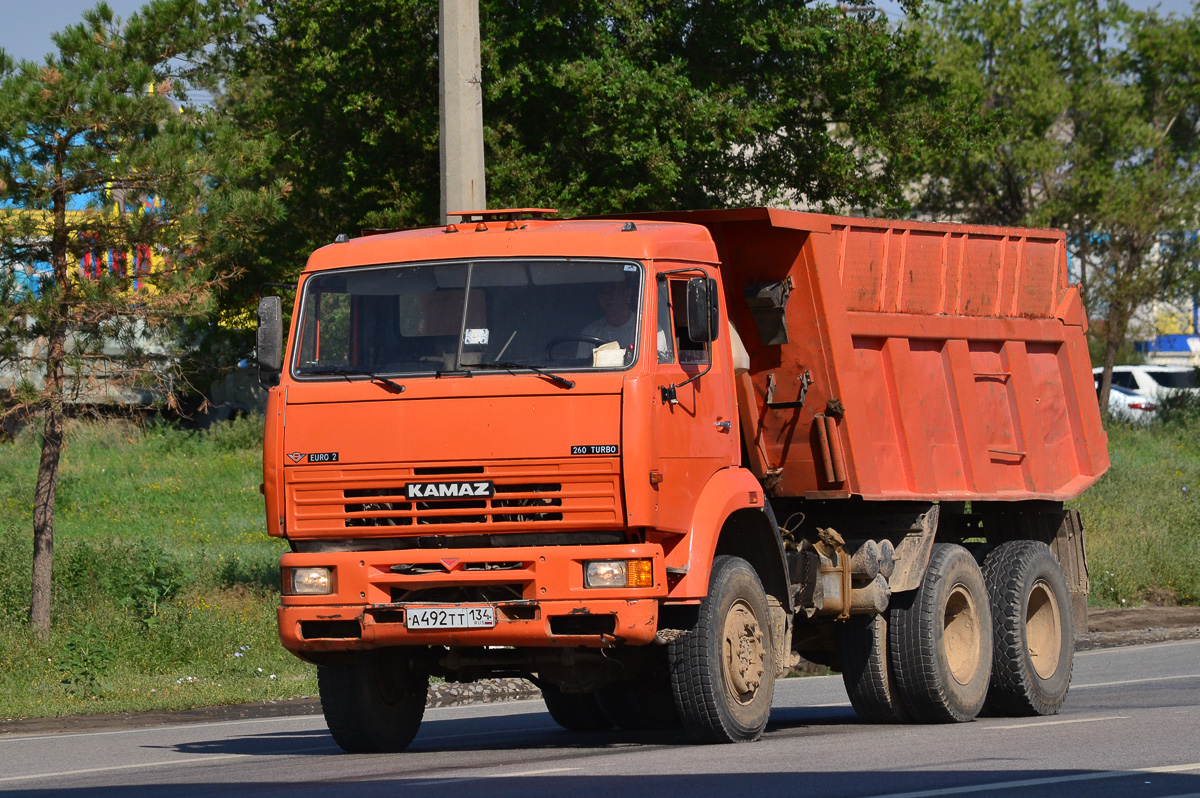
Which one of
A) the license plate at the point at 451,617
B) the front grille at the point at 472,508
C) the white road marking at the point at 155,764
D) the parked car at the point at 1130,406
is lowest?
the white road marking at the point at 155,764

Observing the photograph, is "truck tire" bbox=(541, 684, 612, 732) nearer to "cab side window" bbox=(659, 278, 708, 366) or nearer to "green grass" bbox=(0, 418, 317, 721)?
"cab side window" bbox=(659, 278, 708, 366)

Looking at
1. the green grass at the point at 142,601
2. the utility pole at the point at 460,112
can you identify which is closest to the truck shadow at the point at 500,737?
the green grass at the point at 142,601

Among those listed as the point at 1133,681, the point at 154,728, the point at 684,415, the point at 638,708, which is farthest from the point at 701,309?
the point at 1133,681

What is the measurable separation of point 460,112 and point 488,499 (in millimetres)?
6009

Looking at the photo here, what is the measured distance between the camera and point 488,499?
29.1 feet

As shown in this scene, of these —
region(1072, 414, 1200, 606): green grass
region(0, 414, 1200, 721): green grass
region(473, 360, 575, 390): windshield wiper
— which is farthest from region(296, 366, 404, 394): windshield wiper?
region(1072, 414, 1200, 606): green grass

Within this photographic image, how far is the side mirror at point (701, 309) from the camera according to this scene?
9.20 metres

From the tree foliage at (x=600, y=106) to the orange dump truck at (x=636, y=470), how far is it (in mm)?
10458

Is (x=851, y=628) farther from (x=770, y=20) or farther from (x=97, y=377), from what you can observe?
(x=770, y=20)

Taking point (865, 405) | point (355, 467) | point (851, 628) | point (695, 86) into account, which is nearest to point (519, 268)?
point (355, 467)

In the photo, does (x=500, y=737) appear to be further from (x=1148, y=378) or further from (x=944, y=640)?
(x=1148, y=378)

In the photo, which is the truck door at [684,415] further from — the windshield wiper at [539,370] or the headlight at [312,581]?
the headlight at [312,581]

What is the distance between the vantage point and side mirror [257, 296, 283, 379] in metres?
9.59

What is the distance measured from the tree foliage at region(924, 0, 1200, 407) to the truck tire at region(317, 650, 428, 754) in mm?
33211
